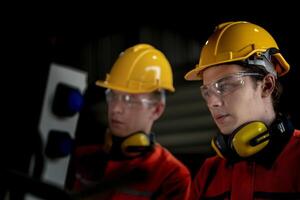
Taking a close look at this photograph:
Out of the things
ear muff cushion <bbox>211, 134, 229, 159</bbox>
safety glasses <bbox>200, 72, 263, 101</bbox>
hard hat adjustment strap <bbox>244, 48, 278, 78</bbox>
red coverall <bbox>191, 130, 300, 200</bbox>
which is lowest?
red coverall <bbox>191, 130, 300, 200</bbox>

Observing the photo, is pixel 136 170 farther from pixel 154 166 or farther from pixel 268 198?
pixel 154 166

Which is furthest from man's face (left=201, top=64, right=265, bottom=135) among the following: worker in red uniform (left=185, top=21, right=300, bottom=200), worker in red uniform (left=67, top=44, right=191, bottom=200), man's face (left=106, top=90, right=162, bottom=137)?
man's face (left=106, top=90, right=162, bottom=137)

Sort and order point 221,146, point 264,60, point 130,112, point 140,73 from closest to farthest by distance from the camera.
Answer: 1. point 221,146
2. point 264,60
3. point 130,112
4. point 140,73

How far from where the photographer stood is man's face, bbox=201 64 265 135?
2.01 m

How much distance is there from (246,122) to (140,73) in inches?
45.9

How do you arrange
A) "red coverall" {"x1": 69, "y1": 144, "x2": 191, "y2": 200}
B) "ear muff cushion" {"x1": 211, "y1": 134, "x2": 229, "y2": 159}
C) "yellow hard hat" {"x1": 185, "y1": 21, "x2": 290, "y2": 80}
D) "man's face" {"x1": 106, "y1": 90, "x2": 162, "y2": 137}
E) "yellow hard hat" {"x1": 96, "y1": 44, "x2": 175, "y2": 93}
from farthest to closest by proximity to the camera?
"yellow hard hat" {"x1": 96, "y1": 44, "x2": 175, "y2": 93} < "man's face" {"x1": 106, "y1": 90, "x2": 162, "y2": 137} < "red coverall" {"x1": 69, "y1": 144, "x2": 191, "y2": 200} < "yellow hard hat" {"x1": 185, "y1": 21, "x2": 290, "y2": 80} < "ear muff cushion" {"x1": 211, "y1": 134, "x2": 229, "y2": 159}

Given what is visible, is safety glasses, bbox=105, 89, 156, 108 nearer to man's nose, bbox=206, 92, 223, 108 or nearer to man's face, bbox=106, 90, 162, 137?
man's face, bbox=106, 90, 162, 137

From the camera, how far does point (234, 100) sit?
6.64ft

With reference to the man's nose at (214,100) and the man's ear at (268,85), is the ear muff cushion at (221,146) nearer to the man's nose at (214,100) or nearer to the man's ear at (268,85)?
the man's nose at (214,100)

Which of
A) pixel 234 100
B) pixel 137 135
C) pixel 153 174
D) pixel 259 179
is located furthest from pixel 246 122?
pixel 137 135

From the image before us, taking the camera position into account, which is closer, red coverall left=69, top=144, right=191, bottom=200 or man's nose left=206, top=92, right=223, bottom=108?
man's nose left=206, top=92, right=223, bottom=108

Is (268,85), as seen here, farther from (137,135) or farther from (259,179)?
(137,135)

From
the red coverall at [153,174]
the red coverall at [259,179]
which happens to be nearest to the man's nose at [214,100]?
the red coverall at [259,179]

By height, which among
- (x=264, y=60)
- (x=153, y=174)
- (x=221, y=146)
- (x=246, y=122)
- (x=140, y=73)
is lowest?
(x=153, y=174)
